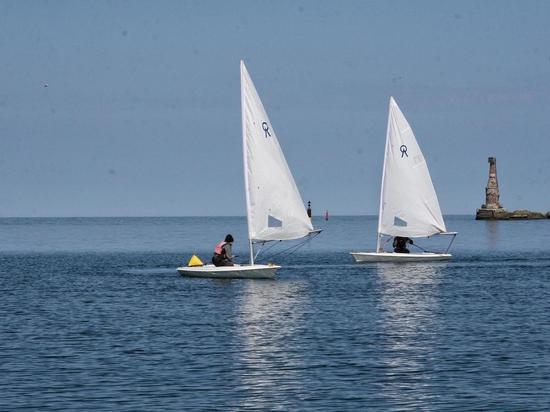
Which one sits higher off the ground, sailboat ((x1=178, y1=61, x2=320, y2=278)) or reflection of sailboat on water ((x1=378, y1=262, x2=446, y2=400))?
sailboat ((x1=178, y1=61, x2=320, y2=278))

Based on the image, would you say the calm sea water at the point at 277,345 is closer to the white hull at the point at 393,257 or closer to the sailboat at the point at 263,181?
the sailboat at the point at 263,181

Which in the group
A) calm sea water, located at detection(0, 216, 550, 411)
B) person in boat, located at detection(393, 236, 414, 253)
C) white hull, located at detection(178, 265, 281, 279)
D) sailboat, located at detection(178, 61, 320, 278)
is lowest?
calm sea water, located at detection(0, 216, 550, 411)

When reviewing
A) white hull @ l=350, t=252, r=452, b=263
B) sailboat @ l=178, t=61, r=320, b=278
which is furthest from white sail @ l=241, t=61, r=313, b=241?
white hull @ l=350, t=252, r=452, b=263

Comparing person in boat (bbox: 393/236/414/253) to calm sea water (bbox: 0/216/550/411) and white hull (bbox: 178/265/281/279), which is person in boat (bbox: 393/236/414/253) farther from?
white hull (bbox: 178/265/281/279)

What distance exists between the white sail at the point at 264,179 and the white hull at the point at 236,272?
2.70m

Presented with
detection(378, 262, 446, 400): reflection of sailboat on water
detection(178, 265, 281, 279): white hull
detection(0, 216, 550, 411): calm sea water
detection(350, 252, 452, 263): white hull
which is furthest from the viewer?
detection(350, 252, 452, 263): white hull

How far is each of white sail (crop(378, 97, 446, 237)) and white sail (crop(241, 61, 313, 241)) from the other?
72.2ft

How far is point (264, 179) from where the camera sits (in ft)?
232

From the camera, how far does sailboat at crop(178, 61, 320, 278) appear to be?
7009 cm

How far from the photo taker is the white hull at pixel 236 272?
6706cm

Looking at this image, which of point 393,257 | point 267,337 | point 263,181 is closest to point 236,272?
point 263,181

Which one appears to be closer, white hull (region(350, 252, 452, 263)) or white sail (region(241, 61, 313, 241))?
white sail (region(241, 61, 313, 241))

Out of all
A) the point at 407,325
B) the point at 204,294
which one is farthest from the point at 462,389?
the point at 204,294

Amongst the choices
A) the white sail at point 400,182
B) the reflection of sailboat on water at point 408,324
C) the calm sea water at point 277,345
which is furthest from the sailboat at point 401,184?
the calm sea water at point 277,345
